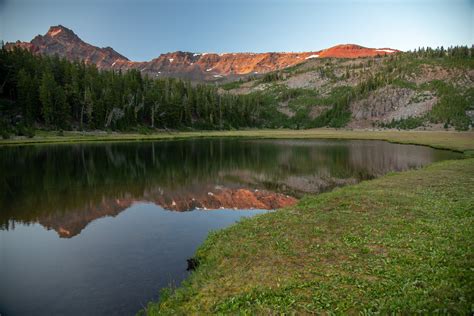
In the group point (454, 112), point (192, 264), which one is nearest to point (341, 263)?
point (192, 264)

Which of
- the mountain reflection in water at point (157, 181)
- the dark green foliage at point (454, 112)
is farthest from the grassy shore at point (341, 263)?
the dark green foliage at point (454, 112)

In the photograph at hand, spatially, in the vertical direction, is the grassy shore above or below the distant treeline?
below

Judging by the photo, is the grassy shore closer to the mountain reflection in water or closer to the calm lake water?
the calm lake water

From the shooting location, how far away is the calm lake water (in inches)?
593

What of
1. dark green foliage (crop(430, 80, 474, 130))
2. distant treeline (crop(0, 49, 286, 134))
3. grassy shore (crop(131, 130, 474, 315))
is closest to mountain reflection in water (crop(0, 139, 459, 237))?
grassy shore (crop(131, 130, 474, 315))

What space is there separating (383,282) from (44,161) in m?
56.7

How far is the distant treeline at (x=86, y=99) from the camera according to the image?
11288cm

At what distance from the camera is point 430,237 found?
51.7 feet

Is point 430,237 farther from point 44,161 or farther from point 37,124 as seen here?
point 37,124

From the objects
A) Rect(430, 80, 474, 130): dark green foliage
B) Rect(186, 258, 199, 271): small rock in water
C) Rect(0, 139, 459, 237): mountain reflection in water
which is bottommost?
Rect(186, 258, 199, 271): small rock in water

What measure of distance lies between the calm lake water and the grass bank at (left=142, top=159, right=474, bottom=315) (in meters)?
2.95

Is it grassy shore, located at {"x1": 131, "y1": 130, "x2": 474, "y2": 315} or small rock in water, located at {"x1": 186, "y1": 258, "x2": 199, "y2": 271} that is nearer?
grassy shore, located at {"x1": 131, "y1": 130, "x2": 474, "y2": 315}

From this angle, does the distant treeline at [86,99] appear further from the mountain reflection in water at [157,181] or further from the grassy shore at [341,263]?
the grassy shore at [341,263]

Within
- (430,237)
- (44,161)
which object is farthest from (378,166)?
(44,161)
